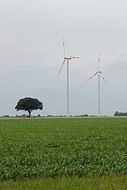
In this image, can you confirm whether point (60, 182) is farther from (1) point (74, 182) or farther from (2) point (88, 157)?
(2) point (88, 157)

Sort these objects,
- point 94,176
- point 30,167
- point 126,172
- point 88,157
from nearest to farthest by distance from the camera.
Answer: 1. point 94,176
2. point 126,172
3. point 30,167
4. point 88,157

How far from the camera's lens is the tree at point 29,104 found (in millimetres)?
174625

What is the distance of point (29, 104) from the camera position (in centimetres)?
17425

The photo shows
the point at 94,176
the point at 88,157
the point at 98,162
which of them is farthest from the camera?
the point at 88,157

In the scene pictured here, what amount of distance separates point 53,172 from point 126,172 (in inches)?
99.3

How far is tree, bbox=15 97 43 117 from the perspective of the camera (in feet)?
573

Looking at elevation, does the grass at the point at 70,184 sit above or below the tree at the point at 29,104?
below

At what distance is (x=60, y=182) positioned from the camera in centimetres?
1385

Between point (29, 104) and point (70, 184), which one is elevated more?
point (29, 104)

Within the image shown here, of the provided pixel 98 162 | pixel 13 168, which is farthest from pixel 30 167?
pixel 98 162

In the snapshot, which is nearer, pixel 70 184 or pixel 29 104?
pixel 70 184

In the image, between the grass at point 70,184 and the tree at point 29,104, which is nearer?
the grass at point 70,184

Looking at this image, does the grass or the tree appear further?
the tree

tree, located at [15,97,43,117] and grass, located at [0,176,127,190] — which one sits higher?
tree, located at [15,97,43,117]
